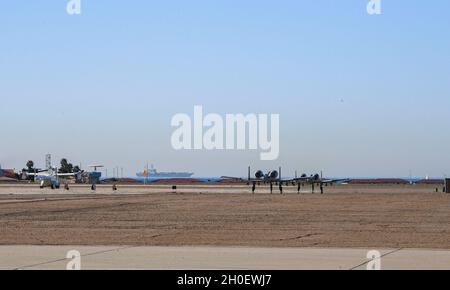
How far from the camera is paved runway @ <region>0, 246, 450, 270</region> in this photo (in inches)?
577

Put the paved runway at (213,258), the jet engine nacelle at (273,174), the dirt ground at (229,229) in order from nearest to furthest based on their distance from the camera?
1. the paved runway at (213,258)
2. the dirt ground at (229,229)
3. the jet engine nacelle at (273,174)

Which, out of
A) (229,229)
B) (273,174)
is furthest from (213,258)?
(273,174)

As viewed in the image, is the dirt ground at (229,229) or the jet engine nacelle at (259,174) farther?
the jet engine nacelle at (259,174)

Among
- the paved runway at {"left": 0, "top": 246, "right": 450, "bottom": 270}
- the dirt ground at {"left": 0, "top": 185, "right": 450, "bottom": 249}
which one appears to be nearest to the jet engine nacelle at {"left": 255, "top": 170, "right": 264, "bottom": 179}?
the dirt ground at {"left": 0, "top": 185, "right": 450, "bottom": 249}

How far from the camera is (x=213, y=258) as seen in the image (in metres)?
15.9

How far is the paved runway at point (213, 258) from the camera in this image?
14.7 m

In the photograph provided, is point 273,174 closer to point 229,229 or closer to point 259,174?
point 259,174

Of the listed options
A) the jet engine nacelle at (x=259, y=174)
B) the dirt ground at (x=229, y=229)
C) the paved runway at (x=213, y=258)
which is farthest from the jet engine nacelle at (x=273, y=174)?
the paved runway at (x=213, y=258)

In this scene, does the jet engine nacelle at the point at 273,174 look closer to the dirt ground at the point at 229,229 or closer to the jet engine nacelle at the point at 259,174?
the jet engine nacelle at the point at 259,174
